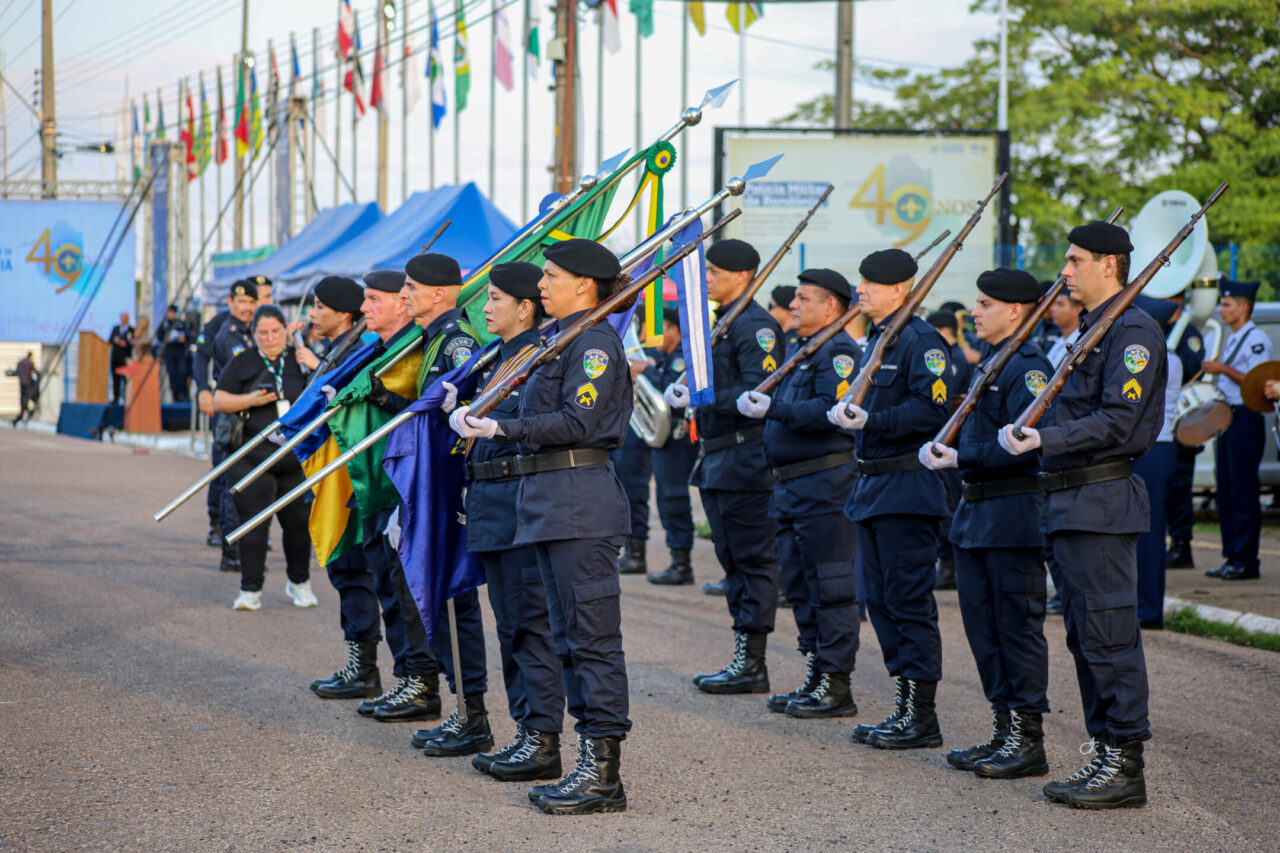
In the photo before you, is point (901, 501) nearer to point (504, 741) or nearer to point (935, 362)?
point (935, 362)

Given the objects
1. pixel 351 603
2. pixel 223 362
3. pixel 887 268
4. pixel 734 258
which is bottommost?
pixel 351 603

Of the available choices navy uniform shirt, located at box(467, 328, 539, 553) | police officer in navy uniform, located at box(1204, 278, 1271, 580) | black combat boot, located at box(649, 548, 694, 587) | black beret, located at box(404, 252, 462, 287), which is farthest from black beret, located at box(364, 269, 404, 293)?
police officer in navy uniform, located at box(1204, 278, 1271, 580)

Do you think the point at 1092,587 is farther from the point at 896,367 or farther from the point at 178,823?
the point at 178,823

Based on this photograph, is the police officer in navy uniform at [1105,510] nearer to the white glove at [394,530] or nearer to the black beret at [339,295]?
the white glove at [394,530]

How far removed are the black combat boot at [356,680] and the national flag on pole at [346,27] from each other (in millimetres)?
29390

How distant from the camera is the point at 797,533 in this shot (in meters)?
6.28

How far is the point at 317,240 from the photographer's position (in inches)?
760

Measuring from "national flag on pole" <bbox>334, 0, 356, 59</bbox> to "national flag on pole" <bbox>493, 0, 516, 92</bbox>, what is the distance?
4.39 metres

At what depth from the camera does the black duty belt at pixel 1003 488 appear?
5.13 metres

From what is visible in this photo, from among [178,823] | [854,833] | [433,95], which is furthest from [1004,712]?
[433,95]

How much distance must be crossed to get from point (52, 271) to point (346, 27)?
9.76 m

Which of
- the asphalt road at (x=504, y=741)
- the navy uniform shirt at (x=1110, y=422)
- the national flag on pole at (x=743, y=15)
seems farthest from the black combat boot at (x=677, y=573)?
the national flag on pole at (x=743, y=15)

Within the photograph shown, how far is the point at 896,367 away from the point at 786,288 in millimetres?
1981

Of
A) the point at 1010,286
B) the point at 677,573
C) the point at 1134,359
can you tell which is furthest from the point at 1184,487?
the point at 1134,359
